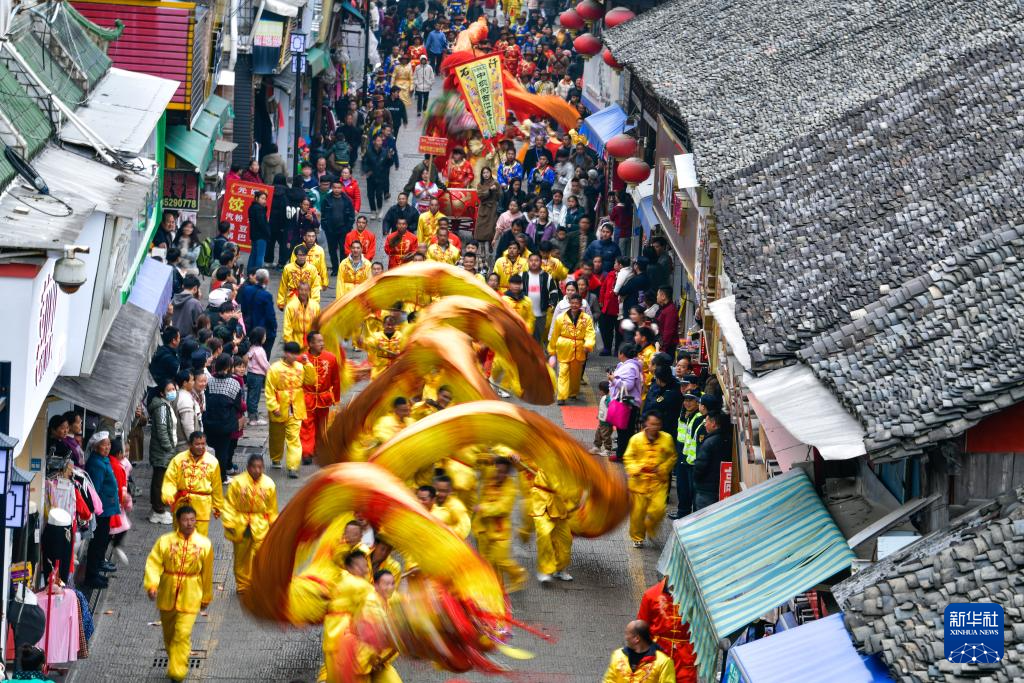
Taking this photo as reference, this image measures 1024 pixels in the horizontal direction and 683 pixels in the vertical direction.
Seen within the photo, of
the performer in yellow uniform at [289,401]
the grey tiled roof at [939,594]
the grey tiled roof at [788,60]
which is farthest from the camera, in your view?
the performer in yellow uniform at [289,401]

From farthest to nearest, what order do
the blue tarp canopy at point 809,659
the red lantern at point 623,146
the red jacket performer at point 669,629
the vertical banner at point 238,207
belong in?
the vertical banner at point 238,207 → the red lantern at point 623,146 → the red jacket performer at point 669,629 → the blue tarp canopy at point 809,659

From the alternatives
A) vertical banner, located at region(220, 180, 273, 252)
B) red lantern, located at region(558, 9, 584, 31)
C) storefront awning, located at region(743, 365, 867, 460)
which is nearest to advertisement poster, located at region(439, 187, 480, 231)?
vertical banner, located at region(220, 180, 273, 252)

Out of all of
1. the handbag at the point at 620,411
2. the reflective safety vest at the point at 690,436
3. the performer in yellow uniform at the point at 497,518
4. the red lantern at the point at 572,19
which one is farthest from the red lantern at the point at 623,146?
the performer in yellow uniform at the point at 497,518

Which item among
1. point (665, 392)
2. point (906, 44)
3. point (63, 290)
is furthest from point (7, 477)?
point (906, 44)

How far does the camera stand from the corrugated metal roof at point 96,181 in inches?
627

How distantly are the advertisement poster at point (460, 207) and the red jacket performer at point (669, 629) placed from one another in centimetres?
1529

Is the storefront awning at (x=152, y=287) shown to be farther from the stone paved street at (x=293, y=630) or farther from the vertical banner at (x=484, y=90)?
the vertical banner at (x=484, y=90)

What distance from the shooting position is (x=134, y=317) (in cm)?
1881

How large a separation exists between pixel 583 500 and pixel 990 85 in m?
4.80

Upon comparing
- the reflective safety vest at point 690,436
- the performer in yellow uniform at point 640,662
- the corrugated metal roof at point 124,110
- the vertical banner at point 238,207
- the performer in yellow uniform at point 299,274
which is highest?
the corrugated metal roof at point 124,110

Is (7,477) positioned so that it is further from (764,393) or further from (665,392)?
(665,392)

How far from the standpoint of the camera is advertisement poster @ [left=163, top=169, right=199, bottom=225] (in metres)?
24.1

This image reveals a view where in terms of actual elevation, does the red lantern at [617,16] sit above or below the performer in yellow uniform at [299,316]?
above

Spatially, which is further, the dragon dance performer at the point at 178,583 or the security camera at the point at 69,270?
the dragon dance performer at the point at 178,583
